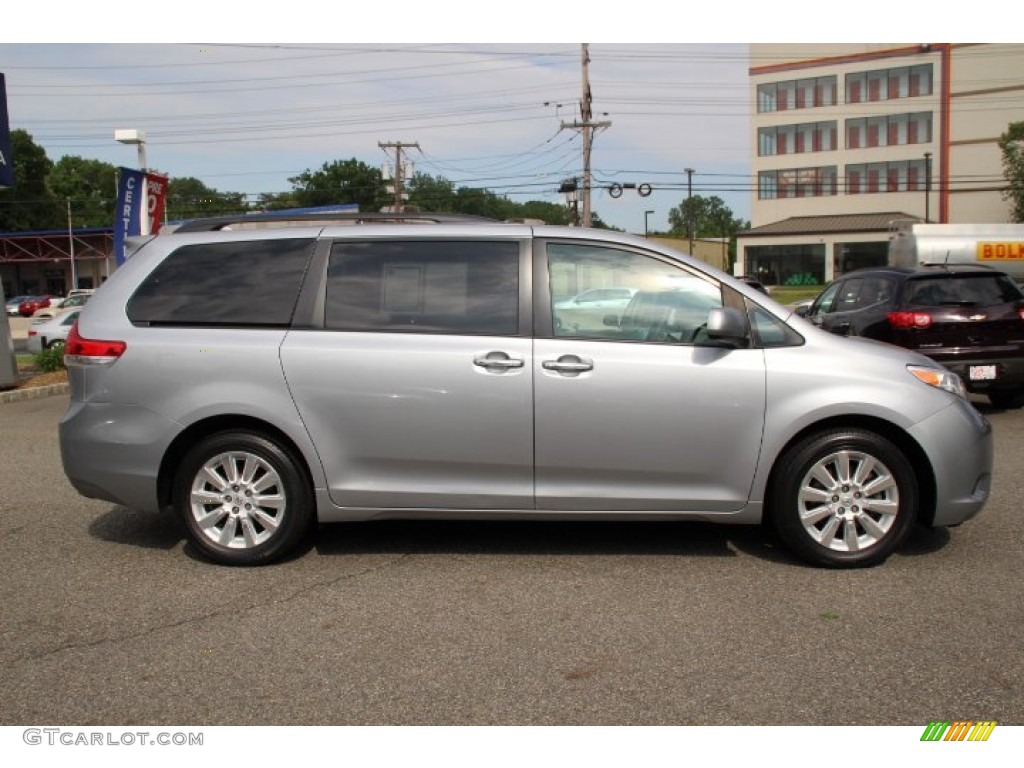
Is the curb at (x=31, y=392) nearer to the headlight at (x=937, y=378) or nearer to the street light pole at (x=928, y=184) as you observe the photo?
the headlight at (x=937, y=378)

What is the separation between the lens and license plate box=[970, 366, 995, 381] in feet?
30.2

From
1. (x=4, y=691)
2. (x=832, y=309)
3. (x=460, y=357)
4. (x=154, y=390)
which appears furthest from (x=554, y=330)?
(x=832, y=309)

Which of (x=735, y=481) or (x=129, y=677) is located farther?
(x=735, y=481)

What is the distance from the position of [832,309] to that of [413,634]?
8481 mm

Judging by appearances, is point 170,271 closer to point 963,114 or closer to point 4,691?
point 4,691

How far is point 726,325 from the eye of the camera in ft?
14.8

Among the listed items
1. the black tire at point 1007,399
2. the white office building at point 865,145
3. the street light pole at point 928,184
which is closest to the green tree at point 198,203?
the white office building at point 865,145

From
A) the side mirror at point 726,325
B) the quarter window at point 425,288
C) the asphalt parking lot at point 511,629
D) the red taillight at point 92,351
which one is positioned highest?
the quarter window at point 425,288

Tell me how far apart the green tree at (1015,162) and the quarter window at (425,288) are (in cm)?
5930

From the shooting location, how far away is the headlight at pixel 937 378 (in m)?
4.71

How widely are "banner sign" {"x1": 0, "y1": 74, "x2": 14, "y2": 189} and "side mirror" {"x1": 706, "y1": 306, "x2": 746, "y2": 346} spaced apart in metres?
13.7

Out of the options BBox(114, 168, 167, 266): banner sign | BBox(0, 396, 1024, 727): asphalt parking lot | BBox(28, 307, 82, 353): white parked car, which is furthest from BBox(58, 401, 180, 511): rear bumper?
BBox(28, 307, 82, 353): white parked car

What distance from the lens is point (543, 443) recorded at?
4.64m

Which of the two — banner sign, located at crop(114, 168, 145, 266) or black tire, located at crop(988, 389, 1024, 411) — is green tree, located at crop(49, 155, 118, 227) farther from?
black tire, located at crop(988, 389, 1024, 411)
